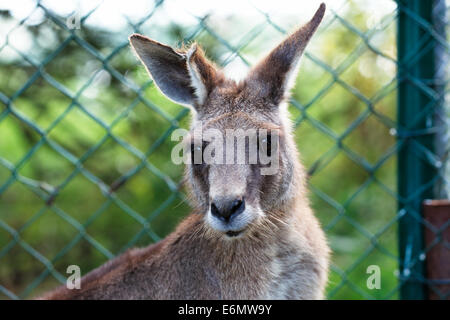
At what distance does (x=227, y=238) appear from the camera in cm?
319

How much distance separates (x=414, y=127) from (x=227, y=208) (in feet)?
5.67

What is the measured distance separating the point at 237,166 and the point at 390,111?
11.9ft

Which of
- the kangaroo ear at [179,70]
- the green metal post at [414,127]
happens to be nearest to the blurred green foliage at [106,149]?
the green metal post at [414,127]

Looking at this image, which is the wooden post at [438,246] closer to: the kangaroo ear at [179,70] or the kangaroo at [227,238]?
the kangaroo at [227,238]

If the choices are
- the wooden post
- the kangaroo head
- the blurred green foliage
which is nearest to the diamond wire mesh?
the blurred green foliage

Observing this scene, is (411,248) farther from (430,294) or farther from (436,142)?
(436,142)

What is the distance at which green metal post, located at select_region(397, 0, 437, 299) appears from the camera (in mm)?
3822

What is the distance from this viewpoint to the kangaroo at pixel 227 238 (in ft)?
10.7

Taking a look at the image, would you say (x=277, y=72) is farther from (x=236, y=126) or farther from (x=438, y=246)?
(x=438, y=246)

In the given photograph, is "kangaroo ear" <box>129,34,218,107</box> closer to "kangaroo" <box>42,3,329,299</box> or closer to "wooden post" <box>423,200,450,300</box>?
"kangaroo" <box>42,3,329,299</box>

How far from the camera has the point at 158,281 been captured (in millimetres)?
3426

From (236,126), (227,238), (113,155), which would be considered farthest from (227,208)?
(113,155)
